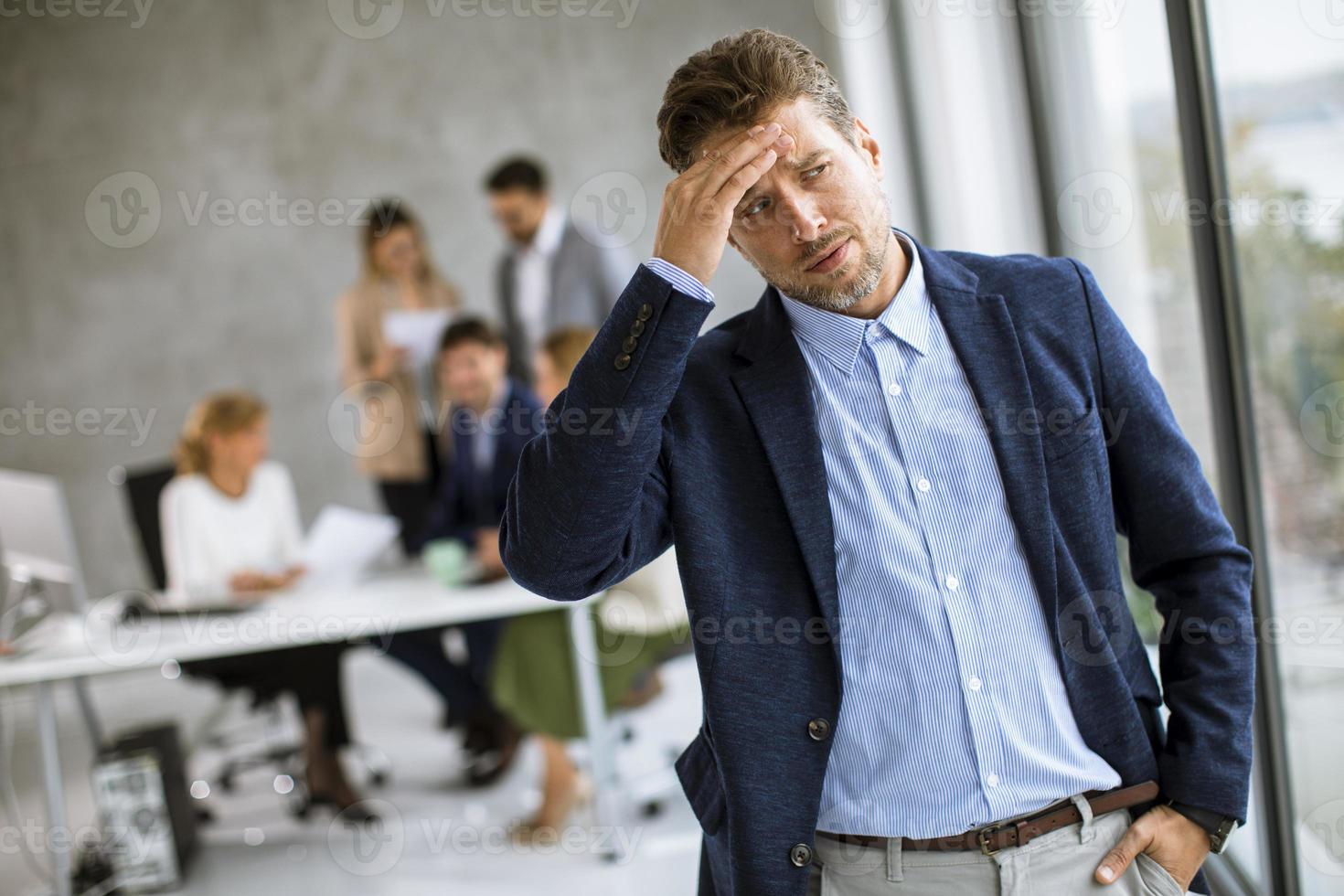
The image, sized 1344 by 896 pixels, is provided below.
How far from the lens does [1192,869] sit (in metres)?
1.18

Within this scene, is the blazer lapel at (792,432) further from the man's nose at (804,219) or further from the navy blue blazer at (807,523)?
the man's nose at (804,219)

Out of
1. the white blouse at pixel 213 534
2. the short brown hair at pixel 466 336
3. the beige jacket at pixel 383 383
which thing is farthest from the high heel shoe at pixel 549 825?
the beige jacket at pixel 383 383

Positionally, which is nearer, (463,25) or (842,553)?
(842,553)

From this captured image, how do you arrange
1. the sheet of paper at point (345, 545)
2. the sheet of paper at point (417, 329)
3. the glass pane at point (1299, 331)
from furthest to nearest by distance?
the sheet of paper at point (417, 329) < the sheet of paper at point (345, 545) < the glass pane at point (1299, 331)

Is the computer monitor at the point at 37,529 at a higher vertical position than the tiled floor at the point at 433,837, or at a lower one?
higher

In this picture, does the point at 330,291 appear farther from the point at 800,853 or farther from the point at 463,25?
the point at 800,853

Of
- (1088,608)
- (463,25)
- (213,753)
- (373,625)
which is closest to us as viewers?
(1088,608)

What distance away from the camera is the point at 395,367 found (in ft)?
16.7

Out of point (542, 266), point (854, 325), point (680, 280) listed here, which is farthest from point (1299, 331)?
point (542, 266)

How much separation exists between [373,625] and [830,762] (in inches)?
88.4

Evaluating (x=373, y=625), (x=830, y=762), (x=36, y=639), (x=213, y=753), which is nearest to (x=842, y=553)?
(x=830, y=762)

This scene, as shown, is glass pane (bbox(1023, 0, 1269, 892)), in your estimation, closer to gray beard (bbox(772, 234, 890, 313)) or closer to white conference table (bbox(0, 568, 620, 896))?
gray beard (bbox(772, 234, 890, 313))

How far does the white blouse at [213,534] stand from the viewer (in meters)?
3.97

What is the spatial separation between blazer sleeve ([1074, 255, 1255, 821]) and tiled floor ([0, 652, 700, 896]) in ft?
6.75
